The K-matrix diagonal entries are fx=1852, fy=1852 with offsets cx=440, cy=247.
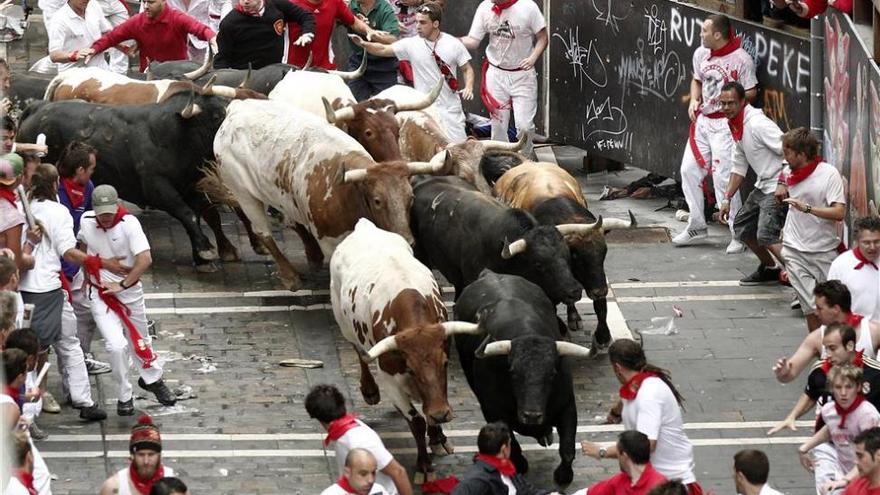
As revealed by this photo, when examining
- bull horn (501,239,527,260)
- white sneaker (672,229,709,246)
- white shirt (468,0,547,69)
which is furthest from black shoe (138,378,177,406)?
white shirt (468,0,547,69)

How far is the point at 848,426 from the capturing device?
12.0 metres

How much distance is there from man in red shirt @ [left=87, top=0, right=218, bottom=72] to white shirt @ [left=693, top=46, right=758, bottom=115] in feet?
17.9

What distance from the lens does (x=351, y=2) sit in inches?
885

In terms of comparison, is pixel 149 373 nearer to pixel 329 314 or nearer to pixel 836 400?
pixel 329 314

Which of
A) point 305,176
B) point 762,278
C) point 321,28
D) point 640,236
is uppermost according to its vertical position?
point 321,28

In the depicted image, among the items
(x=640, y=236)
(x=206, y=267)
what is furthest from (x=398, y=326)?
(x=640, y=236)

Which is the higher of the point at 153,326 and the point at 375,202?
the point at 375,202

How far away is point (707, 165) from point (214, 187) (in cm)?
519

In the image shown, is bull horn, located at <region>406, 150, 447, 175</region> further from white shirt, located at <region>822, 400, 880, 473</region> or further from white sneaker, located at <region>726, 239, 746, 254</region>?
white shirt, located at <region>822, 400, 880, 473</region>

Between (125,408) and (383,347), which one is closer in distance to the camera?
(383,347)

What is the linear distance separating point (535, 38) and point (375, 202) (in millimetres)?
6015

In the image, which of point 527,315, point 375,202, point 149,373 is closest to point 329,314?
point 375,202

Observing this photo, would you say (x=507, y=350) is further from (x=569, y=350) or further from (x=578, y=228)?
(x=578, y=228)

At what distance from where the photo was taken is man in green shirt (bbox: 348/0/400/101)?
70.9 feet
